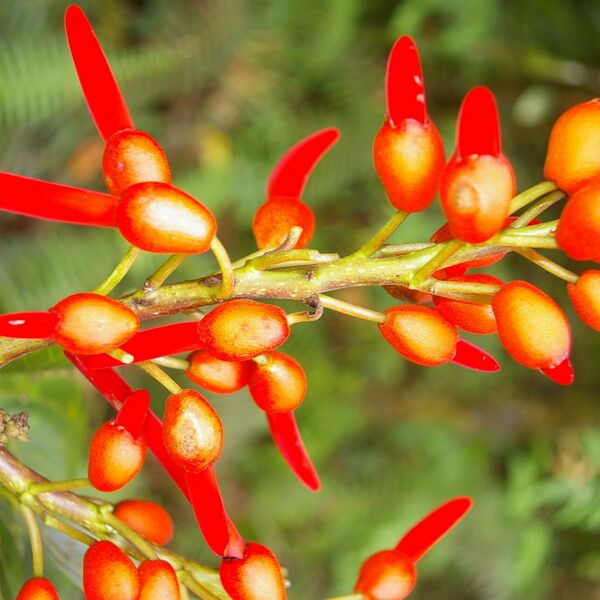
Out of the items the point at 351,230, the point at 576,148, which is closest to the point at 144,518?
the point at 576,148

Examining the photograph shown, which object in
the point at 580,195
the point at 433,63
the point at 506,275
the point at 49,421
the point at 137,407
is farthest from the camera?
the point at 433,63

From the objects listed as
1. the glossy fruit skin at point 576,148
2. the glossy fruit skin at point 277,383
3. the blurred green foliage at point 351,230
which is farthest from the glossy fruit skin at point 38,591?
the blurred green foliage at point 351,230

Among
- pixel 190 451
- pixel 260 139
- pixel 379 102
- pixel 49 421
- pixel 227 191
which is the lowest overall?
pixel 190 451

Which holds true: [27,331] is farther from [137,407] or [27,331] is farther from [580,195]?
[580,195]

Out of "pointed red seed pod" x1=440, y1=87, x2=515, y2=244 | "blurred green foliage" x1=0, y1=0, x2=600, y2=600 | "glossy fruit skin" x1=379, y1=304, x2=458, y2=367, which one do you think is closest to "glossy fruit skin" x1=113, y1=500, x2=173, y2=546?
"glossy fruit skin" x1=379, y1=304, x2=458, y2=367

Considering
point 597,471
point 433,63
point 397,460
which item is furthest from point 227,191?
point 597,471

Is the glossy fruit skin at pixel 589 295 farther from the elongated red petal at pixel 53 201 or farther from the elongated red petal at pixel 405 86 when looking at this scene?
the elongated red petal at pixel 53 201

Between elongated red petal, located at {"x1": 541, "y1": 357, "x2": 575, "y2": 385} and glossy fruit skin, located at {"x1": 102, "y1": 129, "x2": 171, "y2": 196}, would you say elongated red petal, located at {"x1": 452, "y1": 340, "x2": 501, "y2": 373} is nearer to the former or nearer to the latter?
elongated red petal, located at {"x1": 541, "y1": 357, "x2": 575, "y2": 385}
